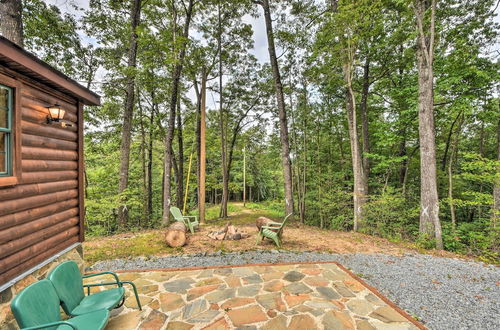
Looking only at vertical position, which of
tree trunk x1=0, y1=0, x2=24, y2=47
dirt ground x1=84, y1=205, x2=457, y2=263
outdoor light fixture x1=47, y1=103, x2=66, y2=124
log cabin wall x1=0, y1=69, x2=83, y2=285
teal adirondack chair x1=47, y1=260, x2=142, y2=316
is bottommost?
dirt ground x1=84, y1=205, x2=457, y2=263

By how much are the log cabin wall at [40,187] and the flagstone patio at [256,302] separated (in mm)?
1133

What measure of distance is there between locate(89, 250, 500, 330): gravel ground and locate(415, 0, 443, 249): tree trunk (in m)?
1.28

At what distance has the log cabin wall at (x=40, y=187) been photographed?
201 cm

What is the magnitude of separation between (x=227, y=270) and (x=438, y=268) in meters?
3.85

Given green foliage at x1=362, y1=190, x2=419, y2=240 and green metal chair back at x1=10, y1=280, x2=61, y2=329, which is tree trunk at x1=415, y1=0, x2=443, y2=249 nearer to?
green foliage at x1=362, y1=190, x2=419, y2=240

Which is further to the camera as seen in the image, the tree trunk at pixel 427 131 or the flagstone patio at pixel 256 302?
the tree trunk at pixel 427 131

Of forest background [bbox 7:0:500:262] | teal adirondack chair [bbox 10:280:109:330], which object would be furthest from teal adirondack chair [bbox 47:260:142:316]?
forest background [bbox 7:0:500:262]

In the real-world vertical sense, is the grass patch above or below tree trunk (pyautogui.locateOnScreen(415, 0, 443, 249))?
below

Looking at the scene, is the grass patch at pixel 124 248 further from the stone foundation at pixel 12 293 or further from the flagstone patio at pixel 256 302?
the stone foundation at pixel 12 293

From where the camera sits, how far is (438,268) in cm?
353

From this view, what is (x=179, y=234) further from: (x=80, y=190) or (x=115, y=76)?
(x=115, y=76)

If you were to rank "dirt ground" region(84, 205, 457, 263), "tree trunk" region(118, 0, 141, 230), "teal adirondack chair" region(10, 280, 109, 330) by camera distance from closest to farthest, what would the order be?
"teal adirondack chair" region(10, 280, 109, 330) < "dirt ground" region(84, 205, 457, 263) < "tree trunk" region(118, 0, 141, 230)

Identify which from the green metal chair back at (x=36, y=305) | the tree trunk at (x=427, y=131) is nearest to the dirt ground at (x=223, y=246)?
the tree trunk at (x=427, y=131)

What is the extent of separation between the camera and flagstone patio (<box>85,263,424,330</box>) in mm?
2174
